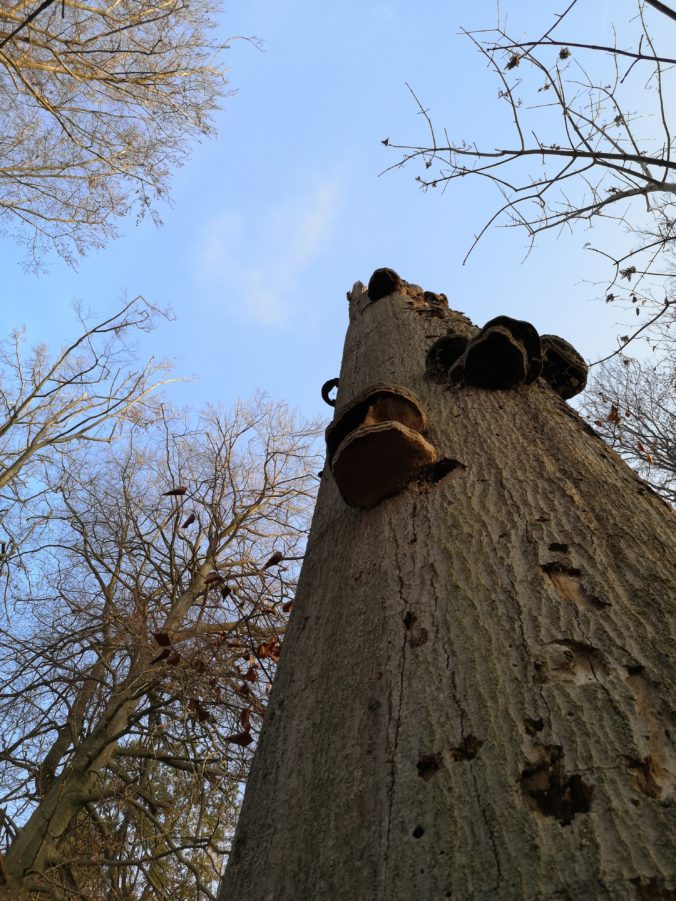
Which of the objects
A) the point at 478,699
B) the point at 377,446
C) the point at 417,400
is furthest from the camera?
the point at 417,400

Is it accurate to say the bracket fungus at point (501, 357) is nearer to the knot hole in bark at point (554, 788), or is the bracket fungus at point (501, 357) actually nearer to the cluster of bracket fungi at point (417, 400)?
the cluster of bracket fungi at point (417, 400)

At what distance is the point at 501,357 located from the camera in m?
2.07

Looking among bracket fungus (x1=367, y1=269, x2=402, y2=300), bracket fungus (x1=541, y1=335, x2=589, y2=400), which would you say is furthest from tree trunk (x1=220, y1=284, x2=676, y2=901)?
bracket fungus (x1=367, y1=269, x2=402, y2=300)

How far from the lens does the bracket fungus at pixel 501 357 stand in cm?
198

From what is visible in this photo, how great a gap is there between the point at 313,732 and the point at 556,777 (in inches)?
19.2

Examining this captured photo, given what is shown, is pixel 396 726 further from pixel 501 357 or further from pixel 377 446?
pixel 501 357

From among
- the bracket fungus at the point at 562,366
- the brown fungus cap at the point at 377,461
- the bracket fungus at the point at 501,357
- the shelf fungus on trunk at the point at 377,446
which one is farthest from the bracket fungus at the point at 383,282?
the brown fungus cap at the point at 377,461

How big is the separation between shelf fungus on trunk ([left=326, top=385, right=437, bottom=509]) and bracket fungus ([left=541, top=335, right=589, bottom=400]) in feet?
2.87

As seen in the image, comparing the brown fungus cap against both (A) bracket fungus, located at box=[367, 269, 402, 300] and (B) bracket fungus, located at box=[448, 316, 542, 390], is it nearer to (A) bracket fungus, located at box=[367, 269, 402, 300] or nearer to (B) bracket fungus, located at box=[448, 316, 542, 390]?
(B) bracket fungus, located at box=[448, 316, 542, 390]

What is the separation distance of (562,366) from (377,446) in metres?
1.18

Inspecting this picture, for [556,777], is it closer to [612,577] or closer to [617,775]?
[617,775]

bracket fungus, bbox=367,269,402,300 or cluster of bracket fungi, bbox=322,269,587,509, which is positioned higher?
bracket fungus, bbox=367,269,402,300

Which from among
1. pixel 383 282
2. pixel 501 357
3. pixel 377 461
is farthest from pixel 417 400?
pixel 383 282

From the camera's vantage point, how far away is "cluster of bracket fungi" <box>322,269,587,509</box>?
63.9 inches
